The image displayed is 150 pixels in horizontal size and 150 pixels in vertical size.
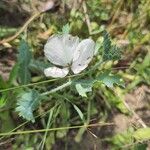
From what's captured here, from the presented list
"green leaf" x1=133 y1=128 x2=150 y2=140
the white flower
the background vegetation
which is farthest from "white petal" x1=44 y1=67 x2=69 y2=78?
"green leaf" x1=133 y1=128 x2=150 y2=140

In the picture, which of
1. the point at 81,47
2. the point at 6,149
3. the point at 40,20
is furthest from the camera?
the point at 40,20

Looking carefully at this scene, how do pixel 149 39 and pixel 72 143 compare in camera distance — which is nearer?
pixel 72 143

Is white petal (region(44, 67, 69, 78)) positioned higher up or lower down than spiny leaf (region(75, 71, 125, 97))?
higher up

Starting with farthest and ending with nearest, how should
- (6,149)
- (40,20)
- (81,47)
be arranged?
(40,20), (6,149), (81,47)

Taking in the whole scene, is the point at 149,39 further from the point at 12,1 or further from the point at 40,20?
the point at 12,1

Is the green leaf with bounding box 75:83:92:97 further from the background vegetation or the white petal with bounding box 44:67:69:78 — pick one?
the background vegetation

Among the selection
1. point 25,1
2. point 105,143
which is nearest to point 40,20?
point 25,1

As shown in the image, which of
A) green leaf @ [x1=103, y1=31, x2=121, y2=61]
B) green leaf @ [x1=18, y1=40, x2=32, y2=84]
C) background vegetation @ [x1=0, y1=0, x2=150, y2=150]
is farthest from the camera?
background vegetation @ [x1=0, y1=0, x2=150, y2=150]

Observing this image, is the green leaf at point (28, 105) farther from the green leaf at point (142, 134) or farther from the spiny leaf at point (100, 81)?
the green leaf at point (142, 134)
